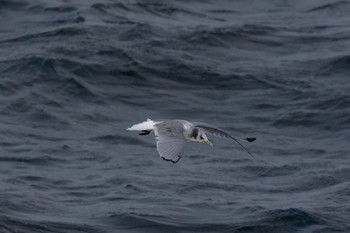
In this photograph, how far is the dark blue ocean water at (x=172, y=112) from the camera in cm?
2012

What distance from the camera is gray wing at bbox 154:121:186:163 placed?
1438 cm

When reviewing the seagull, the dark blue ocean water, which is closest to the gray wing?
the seagull

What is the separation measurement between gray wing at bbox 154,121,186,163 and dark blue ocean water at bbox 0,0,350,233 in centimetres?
351

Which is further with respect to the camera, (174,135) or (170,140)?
(174,135)

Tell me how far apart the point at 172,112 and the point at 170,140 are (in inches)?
361

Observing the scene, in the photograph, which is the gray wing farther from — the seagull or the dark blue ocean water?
the dark blue ocean water

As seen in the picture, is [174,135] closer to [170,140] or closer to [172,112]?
[170,140]

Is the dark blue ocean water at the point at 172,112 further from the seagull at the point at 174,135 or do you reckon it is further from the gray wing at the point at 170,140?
the gray wing at the point at 170,140

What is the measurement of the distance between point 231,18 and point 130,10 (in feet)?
7.74

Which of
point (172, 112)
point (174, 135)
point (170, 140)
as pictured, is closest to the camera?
point (170, 140)

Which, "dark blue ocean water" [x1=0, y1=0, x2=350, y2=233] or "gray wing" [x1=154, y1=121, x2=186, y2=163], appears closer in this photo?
"gray wing" [x1=154, y1=121, x2=186, y2=163]

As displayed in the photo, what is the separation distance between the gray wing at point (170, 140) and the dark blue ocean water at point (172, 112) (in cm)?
351

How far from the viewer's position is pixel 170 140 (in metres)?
15.0

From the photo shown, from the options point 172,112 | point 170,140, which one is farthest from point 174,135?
point 172,112
